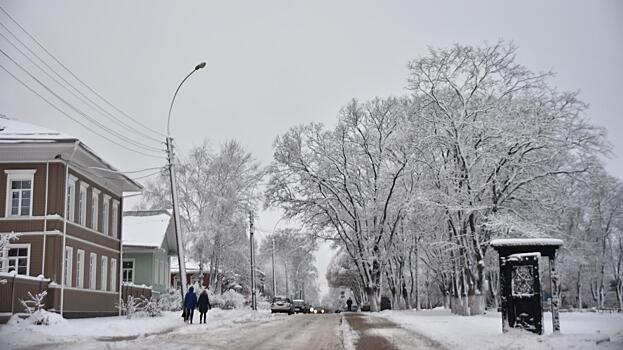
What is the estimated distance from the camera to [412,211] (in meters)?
39.6

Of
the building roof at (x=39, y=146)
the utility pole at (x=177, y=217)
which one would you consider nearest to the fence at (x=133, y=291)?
the utility pole at (x=177, y=217)

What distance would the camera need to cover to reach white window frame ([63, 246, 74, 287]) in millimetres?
32312

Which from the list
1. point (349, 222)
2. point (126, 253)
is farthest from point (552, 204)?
point (126, 253)

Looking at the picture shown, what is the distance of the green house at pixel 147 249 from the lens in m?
50.7

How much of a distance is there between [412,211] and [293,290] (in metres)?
89.7

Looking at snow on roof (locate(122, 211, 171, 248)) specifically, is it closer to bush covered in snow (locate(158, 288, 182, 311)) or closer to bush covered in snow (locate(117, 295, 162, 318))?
bush covered in snow (locate(158, 288, 182, 311))

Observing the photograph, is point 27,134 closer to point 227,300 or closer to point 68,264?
point 68,264

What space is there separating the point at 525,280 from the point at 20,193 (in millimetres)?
22664

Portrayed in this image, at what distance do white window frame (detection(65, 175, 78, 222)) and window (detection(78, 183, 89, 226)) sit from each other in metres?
0.94

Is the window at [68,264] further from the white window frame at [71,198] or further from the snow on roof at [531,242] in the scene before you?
the snow on roof at [531,242]

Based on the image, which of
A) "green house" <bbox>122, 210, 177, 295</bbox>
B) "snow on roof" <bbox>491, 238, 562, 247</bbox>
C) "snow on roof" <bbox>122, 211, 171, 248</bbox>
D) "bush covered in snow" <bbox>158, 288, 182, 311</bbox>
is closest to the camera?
"snow on roof" <bbox>491, 238, 562, 247</bbox>

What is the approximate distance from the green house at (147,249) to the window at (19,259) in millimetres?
19318

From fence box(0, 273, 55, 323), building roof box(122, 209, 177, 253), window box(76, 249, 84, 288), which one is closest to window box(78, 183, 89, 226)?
window box(76, 249, 84, 288)

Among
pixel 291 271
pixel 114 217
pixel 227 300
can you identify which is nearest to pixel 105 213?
pixel 114 217
